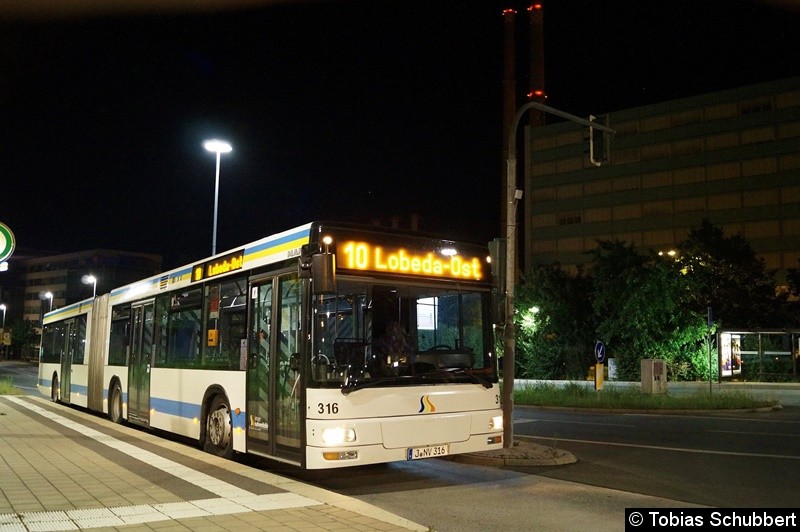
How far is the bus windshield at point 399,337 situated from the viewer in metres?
8.66

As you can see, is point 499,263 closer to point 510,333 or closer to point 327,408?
point 510,333

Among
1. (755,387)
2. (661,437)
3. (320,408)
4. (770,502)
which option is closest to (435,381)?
(320,408)

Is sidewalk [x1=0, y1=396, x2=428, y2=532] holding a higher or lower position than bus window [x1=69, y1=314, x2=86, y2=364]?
lower

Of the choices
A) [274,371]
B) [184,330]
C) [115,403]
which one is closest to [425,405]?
[274,371]

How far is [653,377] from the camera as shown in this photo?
27.2 metres

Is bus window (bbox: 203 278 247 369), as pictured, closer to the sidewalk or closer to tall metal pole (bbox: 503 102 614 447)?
the sidewalk

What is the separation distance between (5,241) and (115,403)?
453 cm

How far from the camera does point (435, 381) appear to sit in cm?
919

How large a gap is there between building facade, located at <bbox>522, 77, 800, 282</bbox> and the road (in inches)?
2175

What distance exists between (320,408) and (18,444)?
6.19 m

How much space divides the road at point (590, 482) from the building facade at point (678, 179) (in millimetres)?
55244

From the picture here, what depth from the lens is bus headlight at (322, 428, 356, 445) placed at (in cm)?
841

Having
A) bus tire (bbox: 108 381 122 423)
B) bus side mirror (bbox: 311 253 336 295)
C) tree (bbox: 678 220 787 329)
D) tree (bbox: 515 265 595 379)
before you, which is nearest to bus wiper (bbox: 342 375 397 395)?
bus side mirror (bbox: 311 253 336 295)

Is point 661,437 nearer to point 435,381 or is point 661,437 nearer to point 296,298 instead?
point 435,381
